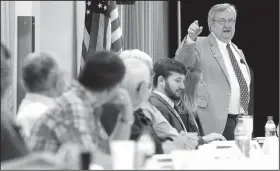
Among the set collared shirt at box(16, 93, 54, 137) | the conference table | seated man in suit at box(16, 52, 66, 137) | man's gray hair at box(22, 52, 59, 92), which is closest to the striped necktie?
the conference table

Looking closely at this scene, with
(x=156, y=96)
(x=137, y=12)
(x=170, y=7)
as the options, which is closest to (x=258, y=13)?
(x=170, y=7)

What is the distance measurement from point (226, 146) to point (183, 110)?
2.60 ft

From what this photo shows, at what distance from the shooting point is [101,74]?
2807 millimetres

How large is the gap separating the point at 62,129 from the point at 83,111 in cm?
12

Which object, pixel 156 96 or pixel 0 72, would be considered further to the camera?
pixel 156 96

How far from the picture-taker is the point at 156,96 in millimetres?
4500

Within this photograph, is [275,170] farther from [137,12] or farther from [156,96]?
[137,12]

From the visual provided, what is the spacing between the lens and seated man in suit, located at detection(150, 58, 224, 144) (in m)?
4.44

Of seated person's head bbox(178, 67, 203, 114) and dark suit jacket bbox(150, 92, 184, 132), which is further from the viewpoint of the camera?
seated person's head bbox(178, 67, 203, 114)

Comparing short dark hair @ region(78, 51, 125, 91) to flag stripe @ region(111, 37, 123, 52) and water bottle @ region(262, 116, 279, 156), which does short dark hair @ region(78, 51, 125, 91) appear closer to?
water bottle @ region(262, 116, 279, 156)

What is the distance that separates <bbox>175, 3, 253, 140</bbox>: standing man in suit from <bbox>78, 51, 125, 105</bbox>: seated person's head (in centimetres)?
250

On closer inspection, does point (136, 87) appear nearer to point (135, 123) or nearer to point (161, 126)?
point (135, 123)

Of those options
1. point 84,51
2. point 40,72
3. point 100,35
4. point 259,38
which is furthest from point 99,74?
point 259,38

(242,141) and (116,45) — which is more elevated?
(116,45)
